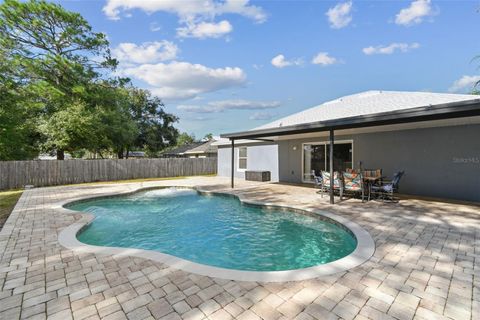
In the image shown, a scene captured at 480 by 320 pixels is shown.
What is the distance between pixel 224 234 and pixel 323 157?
295 inches

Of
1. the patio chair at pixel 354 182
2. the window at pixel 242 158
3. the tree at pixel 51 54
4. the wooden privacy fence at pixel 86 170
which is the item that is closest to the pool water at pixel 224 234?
the patio chair at pixel 354 182

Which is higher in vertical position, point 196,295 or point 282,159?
point 282,159

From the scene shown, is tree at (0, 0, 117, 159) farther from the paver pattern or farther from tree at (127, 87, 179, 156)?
the paver pattern

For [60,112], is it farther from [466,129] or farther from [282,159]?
[466,129]

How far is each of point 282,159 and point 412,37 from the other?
26.9ft

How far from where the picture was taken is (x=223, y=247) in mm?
4820

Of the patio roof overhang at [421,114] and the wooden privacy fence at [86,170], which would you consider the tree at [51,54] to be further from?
the patio roof overhang at [421,114]

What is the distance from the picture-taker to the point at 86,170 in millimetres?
14023

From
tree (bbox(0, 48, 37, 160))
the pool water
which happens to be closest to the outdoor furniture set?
the pool water

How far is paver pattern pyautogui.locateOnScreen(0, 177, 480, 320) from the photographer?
2.21 meters

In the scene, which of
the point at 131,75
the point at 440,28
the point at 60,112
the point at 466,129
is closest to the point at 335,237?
the point at 466,129

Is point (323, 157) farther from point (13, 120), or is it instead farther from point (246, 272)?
point (13, 120)

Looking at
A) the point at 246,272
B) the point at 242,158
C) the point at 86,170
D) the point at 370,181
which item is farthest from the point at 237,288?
the point at 86,170

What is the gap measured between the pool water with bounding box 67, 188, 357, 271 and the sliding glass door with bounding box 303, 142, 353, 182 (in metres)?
5.10
